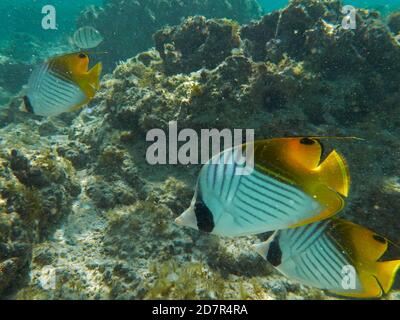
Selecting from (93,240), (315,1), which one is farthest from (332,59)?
(93,240)

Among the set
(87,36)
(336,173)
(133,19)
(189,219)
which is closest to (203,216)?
(189,219)

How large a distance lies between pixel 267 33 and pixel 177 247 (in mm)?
6167

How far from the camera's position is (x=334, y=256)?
196 cm

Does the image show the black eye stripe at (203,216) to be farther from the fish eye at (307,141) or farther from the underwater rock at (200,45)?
the underwater rock at (200,45)

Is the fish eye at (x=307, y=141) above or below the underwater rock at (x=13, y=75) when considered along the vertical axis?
below

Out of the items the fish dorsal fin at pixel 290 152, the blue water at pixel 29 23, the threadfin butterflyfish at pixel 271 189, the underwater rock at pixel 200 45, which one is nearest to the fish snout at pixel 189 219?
the threadfin butterflyfish at pixel 271 189

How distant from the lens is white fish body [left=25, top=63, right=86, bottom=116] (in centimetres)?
A: 286

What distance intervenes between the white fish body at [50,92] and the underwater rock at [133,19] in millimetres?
12732

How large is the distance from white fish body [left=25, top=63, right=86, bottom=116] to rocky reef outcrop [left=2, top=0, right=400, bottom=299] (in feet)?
4.57

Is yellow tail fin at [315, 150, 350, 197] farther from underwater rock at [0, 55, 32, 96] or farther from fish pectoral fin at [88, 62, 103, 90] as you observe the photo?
underwater rock at [0, 55, 32, 96]

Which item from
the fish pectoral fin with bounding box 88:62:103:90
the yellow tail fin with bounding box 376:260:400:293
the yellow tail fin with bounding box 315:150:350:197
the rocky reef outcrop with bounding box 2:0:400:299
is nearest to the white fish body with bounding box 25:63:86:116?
the fish pectoral fin with bounding box 88:62:103:90

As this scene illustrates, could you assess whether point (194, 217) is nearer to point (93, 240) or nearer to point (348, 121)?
point (93, 240)

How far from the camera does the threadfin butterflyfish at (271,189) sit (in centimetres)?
141

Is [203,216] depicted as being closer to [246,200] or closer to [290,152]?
[246,200]
